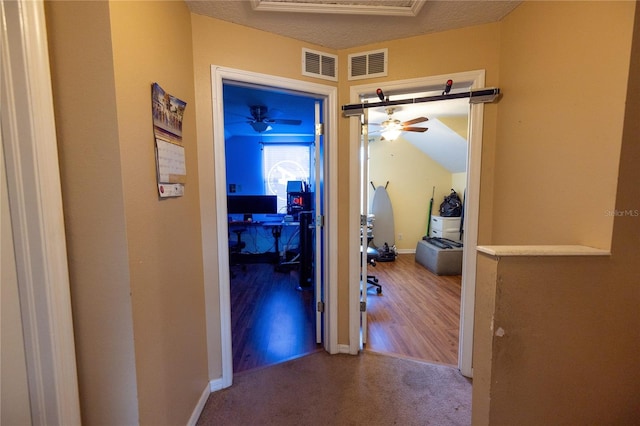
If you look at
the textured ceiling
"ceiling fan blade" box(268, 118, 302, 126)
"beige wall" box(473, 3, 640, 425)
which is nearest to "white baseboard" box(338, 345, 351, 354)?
"beige wall" box(473, 3, 640, 425)

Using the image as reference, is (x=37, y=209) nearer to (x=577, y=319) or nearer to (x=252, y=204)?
(x=577, y=319)

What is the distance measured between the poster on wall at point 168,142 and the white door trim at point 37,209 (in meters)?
0.31

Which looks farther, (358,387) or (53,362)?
(358,387)

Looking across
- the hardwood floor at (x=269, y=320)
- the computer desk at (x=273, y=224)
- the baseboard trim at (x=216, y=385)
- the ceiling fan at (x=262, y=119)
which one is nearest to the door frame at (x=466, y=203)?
the hardwood floor at (x=269, y=320)

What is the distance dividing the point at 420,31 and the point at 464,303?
182 centimetres

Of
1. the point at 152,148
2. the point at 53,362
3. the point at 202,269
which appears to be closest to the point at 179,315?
the point at 202,269

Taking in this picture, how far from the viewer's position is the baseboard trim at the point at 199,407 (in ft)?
4.50

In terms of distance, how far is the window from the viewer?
4.89 meters

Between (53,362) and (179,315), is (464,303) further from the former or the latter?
(53,362)

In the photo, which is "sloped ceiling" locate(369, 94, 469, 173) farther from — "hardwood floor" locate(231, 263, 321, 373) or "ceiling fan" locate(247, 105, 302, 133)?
"hardwood floor" locate(231, 263, 321, 373)

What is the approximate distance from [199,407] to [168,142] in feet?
4.81

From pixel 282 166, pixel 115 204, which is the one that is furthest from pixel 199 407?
pixel 282 166

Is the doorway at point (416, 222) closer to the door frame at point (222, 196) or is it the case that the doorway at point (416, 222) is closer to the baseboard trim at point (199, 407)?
the door frame at point (222, 196)

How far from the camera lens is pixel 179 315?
50.1 inches
